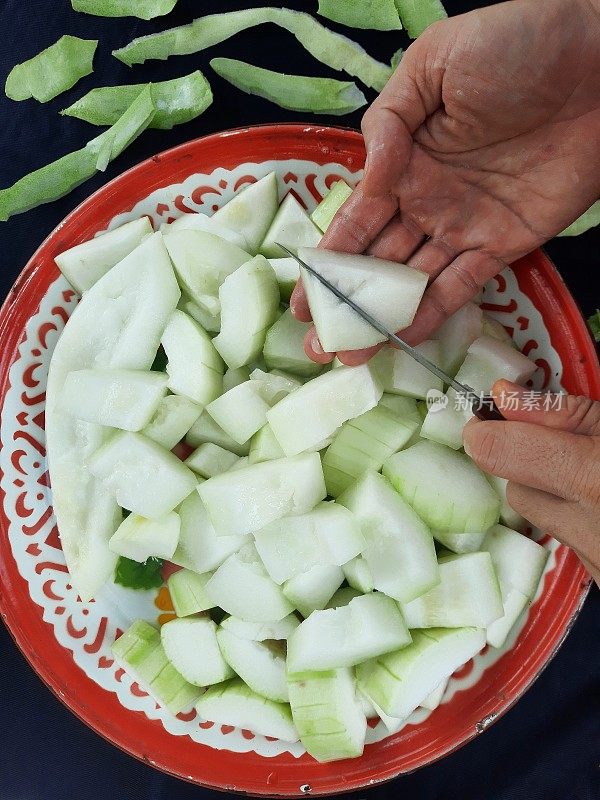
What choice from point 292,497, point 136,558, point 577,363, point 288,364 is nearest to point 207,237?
point 288,364

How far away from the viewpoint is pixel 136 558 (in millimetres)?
1295

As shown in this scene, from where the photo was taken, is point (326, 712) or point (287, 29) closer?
point (326, 712)

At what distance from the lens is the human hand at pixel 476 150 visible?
1.10 metres

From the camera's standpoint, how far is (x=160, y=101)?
4.62ft

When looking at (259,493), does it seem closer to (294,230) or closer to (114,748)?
(294,230)

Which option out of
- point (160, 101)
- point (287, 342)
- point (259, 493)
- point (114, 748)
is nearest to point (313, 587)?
point (259, 493)

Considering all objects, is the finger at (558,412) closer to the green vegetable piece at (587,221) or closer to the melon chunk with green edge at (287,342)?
the melon chunk with green edge at (287,342)

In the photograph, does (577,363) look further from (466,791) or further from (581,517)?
(466,791)

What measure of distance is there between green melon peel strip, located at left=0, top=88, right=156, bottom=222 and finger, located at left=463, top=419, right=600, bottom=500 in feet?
2.91

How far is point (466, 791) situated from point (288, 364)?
903mm

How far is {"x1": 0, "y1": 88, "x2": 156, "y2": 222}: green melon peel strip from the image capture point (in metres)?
1.40

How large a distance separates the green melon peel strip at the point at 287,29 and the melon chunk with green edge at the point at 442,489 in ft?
2.38

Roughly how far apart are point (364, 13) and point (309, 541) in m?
0.98

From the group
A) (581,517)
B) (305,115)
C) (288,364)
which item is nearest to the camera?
(581,517)
